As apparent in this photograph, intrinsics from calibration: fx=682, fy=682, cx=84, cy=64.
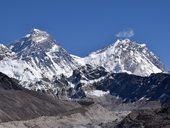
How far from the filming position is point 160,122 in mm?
192625

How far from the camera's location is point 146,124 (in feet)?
647

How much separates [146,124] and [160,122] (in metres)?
5.81
